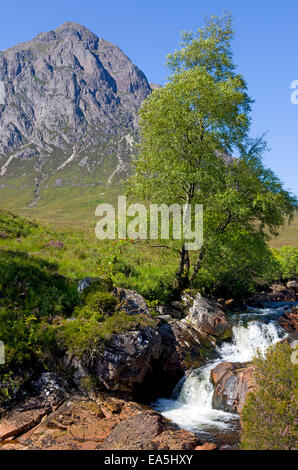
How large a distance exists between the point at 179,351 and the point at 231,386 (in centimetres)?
301

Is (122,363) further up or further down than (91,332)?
further down

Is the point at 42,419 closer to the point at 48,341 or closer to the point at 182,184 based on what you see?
the point at 48,341

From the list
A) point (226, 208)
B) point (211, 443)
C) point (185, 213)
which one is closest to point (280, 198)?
point (226, 208)

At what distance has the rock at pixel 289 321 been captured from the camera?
1870 cm

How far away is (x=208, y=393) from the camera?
42.0 ft

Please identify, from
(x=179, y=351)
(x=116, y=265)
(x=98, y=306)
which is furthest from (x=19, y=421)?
(x=116, y=265)

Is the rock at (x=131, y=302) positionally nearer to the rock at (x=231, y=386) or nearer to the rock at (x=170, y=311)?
the rock at (x=170, y=311)

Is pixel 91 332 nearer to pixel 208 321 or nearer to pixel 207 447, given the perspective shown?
pixel 207 447

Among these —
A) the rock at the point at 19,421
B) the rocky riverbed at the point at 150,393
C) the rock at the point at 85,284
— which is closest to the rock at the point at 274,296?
the rocky riverbed at the point at 150,393

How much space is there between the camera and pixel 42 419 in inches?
402

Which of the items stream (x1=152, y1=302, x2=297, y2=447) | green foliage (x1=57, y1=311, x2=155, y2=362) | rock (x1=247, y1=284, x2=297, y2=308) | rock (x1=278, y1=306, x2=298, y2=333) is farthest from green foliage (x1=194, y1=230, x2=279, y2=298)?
green foliage (x1=57, y1=311, x2=155, y2=362)

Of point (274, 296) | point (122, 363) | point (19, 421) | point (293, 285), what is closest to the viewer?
point (19, 421)

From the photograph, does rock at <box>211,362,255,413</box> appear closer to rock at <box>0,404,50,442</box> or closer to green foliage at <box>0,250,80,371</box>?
rock at <box>0,404,50,442</box>

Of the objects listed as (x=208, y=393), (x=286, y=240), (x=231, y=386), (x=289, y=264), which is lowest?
(x=208, y=393)
